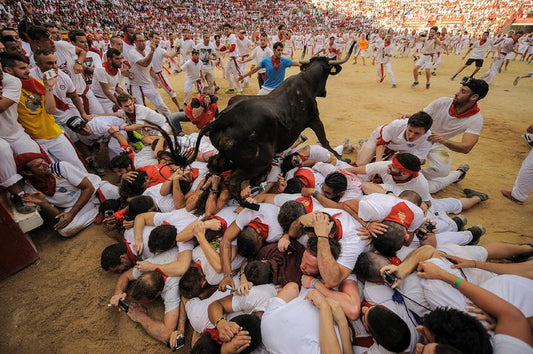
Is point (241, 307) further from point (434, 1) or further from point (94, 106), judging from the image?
point (434, 1)

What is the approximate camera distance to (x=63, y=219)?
3295 mm

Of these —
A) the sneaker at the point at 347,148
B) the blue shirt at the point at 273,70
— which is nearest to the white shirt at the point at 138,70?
the blue shirt at the point at 273,70

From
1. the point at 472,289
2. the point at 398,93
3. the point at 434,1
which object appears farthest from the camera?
the point at 434,1

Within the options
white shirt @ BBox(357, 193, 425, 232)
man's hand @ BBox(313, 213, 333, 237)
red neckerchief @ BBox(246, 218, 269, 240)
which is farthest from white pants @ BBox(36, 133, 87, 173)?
white shirt @ BBox(357, 193, 425, 232)

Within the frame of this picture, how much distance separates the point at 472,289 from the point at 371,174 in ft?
6.29

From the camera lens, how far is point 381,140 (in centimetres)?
390

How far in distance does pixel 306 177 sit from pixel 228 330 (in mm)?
1987

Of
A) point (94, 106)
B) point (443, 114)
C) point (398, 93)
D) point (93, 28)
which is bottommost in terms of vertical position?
point (398, 93)

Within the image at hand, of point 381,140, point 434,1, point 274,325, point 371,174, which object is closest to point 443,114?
point 381,140

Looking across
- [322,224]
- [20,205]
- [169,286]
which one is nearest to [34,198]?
[20,205]

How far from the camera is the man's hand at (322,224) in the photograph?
2.20 m

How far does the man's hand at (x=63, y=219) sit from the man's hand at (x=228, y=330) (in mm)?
2744

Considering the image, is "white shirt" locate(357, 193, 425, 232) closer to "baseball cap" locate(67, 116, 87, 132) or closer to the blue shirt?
the blue shirt

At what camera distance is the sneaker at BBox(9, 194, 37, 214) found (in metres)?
3.03
